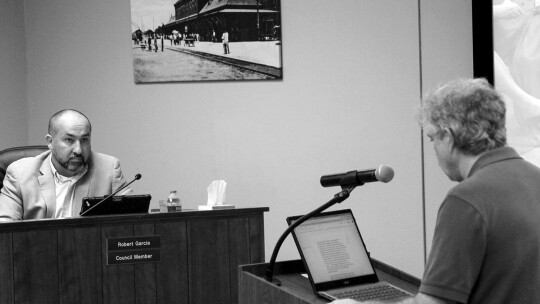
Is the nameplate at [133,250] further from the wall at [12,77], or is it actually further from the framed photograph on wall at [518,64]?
the framed photograph on wall at [518,64]

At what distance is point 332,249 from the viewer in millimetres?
2113

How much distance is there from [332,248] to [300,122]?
274 cm

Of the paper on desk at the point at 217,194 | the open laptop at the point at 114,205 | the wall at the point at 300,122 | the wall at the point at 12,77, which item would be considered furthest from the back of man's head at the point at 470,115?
the wall at the point at 12,77

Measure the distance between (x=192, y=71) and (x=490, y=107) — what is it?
3.25m

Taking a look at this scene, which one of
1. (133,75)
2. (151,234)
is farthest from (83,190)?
(133,75)

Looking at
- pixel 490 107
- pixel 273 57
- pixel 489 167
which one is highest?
pixel 273 57

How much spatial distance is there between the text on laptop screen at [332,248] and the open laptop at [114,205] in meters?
1.38

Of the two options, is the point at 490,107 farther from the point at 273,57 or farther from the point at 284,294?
the point at 273,57

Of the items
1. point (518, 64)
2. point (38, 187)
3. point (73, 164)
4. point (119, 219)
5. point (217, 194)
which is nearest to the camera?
point (119, 219)

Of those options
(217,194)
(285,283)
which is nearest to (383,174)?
(285,283)

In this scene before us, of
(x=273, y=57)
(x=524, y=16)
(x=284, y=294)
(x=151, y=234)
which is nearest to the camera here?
(x=284, y=294)

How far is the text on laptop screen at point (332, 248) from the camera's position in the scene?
206cm

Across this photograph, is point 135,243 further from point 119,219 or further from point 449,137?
point 449,137

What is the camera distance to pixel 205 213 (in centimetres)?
336
